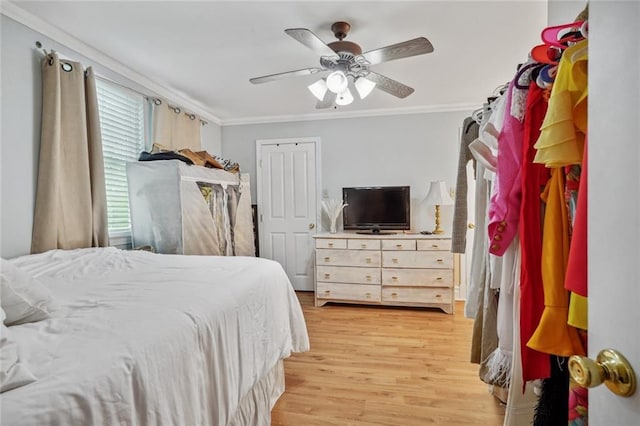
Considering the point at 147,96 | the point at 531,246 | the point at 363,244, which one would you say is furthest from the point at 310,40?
the point at 363,244

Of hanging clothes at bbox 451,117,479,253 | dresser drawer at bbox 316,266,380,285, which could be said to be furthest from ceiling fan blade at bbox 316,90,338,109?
dresser drawer at bbox 316,266,380,285

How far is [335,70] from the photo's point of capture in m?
2.18

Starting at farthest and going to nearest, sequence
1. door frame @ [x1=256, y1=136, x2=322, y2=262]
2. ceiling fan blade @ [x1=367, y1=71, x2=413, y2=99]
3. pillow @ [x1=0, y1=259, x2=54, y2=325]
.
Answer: door frame @ [x1=256, y1=136, x2=322, y2=262] < ceiling fan blade @ [x1=367, y1=71, x2=413, y2=99] < pillow @ [x1=0, y1=259, x2=54, y2=325]

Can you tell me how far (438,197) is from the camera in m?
3.70

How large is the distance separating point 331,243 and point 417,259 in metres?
0.98

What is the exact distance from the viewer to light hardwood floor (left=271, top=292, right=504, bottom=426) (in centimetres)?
182

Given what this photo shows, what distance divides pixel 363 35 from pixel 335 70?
340 millimetres

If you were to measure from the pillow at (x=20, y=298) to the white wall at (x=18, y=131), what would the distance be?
4.32 feet

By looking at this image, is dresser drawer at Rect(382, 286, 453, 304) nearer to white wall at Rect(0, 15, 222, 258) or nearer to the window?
the window

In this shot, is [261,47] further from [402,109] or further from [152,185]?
[402,109]

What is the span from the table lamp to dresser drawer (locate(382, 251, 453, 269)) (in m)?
0.34

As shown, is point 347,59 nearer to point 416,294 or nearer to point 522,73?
point 522,73

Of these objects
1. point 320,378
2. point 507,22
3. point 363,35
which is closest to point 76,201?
point 320,378

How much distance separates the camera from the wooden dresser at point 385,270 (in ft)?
11.6
